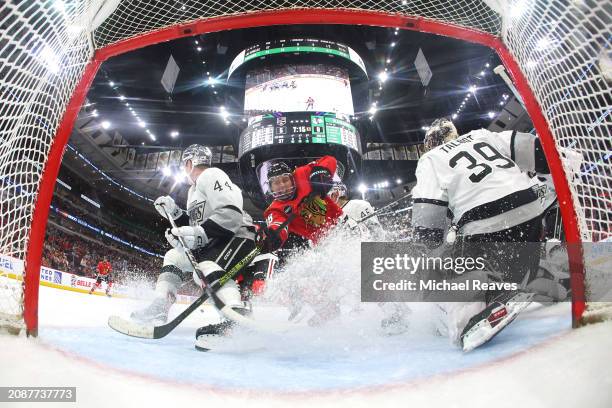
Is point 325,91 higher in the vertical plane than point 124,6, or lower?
higher

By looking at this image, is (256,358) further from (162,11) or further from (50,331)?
(162,11)

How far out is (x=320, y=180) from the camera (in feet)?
8.52

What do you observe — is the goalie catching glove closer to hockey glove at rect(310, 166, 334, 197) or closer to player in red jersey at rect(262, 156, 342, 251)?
player in red jersey at rect(262, 156, 342, 251)

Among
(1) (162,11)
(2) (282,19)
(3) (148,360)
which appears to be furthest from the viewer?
(1) (162,11)

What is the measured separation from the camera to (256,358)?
1.40 meters

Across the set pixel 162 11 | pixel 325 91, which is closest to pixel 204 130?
pixel 325 91

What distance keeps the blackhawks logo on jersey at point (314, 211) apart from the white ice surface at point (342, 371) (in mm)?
1294

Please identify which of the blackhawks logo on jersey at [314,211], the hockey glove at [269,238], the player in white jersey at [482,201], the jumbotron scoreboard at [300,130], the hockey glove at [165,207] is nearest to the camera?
the player in white jersey at [482,201]

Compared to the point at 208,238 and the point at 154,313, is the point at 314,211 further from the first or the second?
the point at 154,313

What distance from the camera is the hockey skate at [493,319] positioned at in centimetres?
121

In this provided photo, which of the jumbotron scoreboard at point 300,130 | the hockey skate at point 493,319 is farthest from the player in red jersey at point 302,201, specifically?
the jumbotron scoreboard at point 300,130

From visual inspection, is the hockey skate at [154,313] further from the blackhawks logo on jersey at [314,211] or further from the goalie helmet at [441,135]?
the goalie helmet at [441,135]

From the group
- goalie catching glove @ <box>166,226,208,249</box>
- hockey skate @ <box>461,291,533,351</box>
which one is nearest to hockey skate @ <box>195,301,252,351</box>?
goalie catching glove @ <box>166,226,208,249</box>

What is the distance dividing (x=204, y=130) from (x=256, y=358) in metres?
11.3
